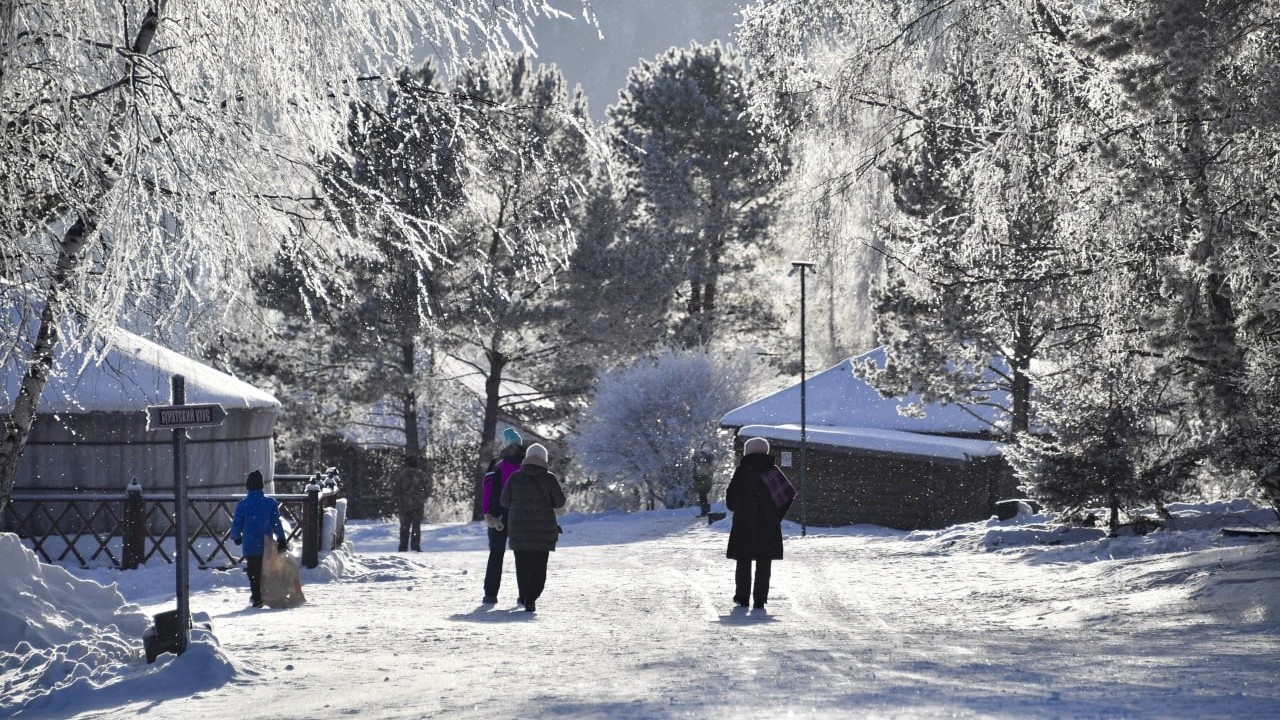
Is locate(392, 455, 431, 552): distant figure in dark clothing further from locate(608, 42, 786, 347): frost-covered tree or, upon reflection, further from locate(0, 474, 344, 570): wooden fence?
locate(608, 42, 786, 347): frost-covered tree

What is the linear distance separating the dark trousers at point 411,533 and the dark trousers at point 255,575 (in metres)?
14.1

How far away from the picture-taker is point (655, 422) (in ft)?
130

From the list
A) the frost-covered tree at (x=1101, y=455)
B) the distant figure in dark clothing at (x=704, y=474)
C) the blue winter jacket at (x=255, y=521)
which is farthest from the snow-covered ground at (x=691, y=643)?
the distant figure in dark clothing at (x=704, y=474)

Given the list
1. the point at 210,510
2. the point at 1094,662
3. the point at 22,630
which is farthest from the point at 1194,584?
the point at 210,510

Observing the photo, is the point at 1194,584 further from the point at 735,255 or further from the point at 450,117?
the point at 735,255

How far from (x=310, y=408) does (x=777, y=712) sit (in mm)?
33236

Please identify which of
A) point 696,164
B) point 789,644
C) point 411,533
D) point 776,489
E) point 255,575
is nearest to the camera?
point 789,644

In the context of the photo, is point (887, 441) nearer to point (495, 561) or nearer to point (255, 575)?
point (495, 561)

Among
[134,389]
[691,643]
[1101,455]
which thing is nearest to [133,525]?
[134,389]

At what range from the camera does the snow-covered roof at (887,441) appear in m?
29.5

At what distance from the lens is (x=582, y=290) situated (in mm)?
37875

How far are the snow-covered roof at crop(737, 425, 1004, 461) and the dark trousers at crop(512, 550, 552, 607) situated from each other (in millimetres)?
18150

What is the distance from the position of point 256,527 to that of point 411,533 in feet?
48.7

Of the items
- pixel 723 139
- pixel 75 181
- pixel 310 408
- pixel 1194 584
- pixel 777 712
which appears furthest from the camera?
pixel 723 139
